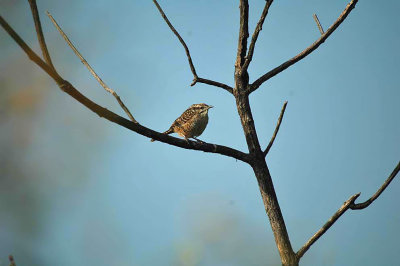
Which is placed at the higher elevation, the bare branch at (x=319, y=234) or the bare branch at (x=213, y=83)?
the bare branch at (x=213, y=83)

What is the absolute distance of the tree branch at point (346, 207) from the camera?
3.69 meters

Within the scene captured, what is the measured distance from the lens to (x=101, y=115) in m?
3.10

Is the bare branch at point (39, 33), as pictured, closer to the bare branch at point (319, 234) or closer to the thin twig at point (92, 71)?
the thin twig at point (92, 71)

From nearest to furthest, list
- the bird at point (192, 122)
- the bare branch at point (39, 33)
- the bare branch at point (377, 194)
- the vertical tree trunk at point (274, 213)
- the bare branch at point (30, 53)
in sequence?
the bare branch at point (30, 53), the bare branch at point (39, 33), the vertical tree trunk at point (274, 213), the bare branch at point (377, 194), the bird at point (192, 122)

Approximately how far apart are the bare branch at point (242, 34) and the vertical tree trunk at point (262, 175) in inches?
4.8

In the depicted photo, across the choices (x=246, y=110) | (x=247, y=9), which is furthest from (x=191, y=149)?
(x=247, y=9)

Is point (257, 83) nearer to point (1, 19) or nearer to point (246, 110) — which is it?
point (246, 110)

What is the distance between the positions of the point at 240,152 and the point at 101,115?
4.34 feet

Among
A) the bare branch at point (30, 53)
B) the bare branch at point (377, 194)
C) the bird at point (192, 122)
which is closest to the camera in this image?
the bare branch at point (30, 53)

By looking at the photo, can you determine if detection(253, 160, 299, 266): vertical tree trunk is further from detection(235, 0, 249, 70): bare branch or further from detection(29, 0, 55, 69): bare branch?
detection(29, 0, 55, 69): bare branch

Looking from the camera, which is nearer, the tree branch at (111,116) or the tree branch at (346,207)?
the tree branch at (111,116)

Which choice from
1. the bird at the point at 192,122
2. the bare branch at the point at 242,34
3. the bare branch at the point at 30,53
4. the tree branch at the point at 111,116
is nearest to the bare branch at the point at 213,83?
the bare branch at the point at 242,34

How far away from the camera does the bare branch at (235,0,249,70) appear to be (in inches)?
161

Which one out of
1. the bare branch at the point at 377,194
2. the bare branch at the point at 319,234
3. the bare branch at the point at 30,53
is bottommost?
the bare branch at the point at 319,234
